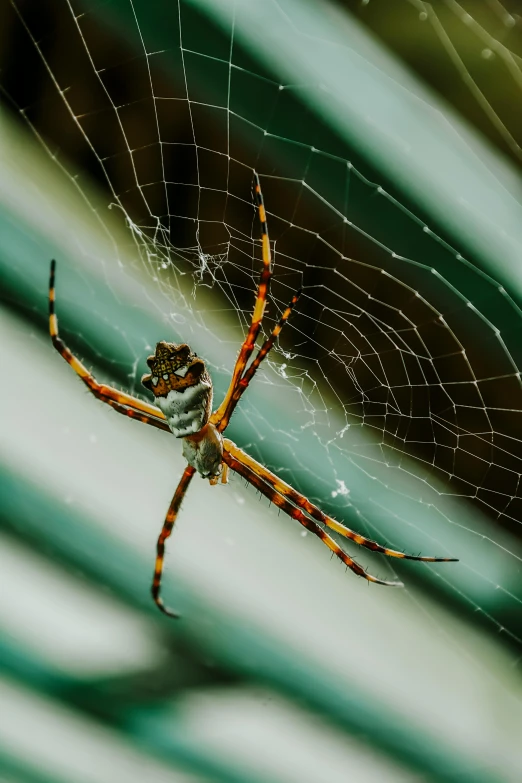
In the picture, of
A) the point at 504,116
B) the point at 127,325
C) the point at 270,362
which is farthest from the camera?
the point at 127,325

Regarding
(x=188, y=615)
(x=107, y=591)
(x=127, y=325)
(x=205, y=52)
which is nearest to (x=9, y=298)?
(x=127, y=325)

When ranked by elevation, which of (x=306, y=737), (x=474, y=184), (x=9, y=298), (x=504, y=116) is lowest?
(x=306, y=737)

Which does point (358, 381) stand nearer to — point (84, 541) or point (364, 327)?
point (364, 327)

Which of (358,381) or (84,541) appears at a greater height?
(358,381)

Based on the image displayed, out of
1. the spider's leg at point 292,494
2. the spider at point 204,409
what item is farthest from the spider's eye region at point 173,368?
the spider's leg at point 292,494

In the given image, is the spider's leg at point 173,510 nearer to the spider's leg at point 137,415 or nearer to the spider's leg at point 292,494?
the spider's leg at point 292,494

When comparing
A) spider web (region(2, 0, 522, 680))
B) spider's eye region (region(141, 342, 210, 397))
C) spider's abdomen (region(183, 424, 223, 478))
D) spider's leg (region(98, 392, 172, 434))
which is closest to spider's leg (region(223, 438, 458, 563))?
spider's abdomen (region(183, 424, 223, 478))
